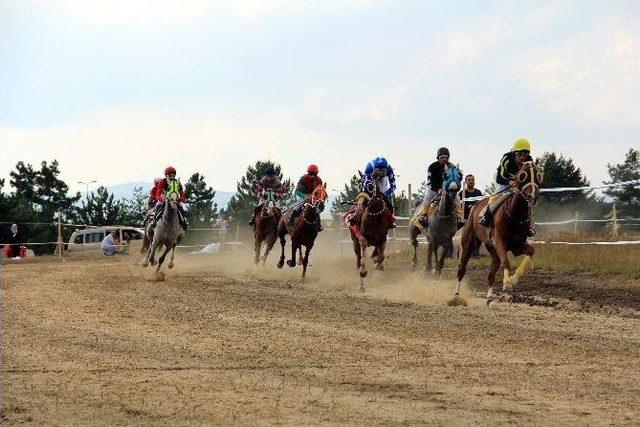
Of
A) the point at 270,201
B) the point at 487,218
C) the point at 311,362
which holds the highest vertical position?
the point at 270,201

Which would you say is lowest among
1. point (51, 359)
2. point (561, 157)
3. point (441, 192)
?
point (51, 359)

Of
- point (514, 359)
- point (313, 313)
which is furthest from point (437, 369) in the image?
point (313, 313)

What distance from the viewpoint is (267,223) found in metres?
28.6

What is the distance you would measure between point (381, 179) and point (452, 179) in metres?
1.60

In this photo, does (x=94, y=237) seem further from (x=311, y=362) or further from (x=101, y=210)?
(x=311, y=362)

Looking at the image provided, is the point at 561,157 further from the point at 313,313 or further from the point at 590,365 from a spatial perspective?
the point at 590,365

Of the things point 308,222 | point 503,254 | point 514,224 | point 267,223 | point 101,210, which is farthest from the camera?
point 101,210

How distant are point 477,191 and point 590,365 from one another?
1872cm

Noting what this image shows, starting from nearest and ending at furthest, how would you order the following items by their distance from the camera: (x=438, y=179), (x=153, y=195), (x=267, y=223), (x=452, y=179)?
(x=452, y=179)
(x=438, y=179)
(x=153, y=195)
(x=267, y=223)

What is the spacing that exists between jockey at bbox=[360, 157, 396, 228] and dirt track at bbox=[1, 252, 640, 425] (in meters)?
3.83

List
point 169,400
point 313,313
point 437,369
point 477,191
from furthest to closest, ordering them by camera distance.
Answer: point 477,191, point 313,313, point 437,369, point 169,400

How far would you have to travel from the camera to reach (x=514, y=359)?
1051cm

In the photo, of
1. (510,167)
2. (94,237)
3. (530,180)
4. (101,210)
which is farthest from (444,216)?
(101,210)

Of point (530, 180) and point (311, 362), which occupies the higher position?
point (530, 180)
